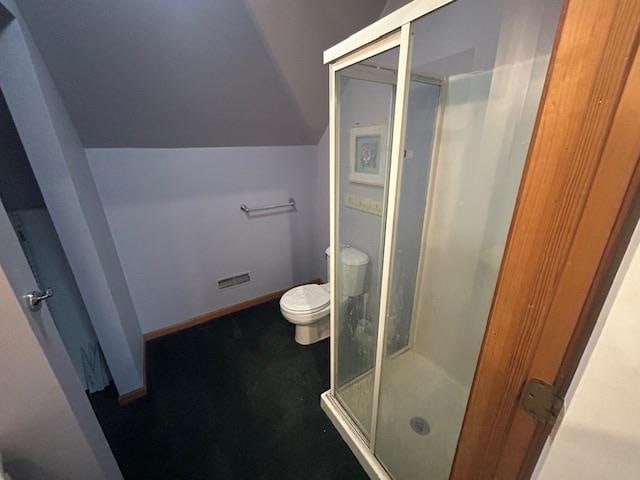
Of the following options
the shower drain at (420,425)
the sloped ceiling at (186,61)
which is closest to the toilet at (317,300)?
the shower drain at (420,425)

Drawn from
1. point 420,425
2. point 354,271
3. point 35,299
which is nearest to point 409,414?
point 420,425

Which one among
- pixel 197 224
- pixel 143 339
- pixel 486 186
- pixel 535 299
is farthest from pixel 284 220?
pixel 535 299

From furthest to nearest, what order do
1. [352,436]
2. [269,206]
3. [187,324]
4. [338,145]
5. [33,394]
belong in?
[269,206]
[187,324]
[352,436]
[338,145]
[33,394]

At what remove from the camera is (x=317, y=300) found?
1.97 metres

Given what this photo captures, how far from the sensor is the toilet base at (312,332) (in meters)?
2.02

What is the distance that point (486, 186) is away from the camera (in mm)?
1220

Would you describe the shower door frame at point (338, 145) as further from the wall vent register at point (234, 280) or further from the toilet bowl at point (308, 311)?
the wall vent register at point (234, 280)

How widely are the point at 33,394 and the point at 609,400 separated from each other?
1.33 meters

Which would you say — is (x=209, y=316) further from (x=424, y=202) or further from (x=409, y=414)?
(x=424, y=202)

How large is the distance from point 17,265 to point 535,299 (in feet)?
4.10

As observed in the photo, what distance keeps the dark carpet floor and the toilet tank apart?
0.68 meters

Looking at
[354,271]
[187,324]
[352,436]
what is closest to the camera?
[352,436]

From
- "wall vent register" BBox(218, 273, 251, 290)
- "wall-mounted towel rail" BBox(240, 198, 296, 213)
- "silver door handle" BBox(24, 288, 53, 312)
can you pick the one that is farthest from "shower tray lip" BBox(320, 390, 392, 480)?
"wall-mounted towel rail" BBox(240, 198, 296, 213)

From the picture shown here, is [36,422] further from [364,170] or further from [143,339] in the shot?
[364,170]
